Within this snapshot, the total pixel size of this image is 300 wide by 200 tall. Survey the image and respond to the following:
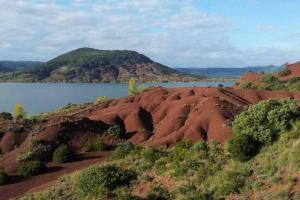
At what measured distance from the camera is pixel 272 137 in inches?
1054

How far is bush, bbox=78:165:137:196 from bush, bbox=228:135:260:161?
5752mm

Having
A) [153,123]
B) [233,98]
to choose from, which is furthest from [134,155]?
[233,98]

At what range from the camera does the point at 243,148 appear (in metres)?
25.9

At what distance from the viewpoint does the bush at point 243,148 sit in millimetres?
25859

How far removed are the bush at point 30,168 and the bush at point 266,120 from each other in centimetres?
1780

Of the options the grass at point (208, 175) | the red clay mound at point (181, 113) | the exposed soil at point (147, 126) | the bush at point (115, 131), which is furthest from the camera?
the bush at point (115, 131)

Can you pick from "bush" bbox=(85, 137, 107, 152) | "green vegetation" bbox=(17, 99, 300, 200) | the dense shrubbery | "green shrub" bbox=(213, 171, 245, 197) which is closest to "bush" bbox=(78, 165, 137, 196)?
"green vegetation" bbox=(17, 99, 300, 200)

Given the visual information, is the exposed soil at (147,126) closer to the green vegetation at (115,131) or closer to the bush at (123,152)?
the green vegetation at (115,131)

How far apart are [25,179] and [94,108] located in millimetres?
44113

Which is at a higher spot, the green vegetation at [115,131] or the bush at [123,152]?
the bush at [123,152]

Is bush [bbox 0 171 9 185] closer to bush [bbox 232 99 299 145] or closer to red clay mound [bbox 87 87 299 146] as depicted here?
red clay mound [bbox 87 87 299 146]

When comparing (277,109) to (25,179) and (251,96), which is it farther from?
(251,96)

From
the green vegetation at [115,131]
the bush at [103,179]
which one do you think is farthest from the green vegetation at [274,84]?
the bush at [103,179]

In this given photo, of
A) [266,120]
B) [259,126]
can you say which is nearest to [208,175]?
[259,126]
